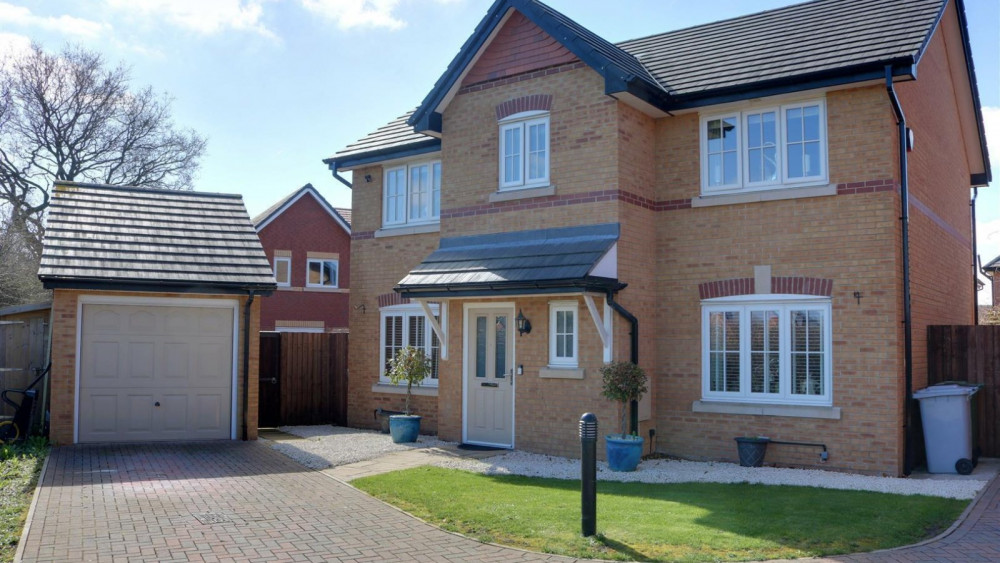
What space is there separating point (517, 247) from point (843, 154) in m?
4.88

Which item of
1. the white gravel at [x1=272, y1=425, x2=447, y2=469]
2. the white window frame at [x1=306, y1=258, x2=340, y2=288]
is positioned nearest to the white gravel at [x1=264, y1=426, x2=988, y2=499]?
the white gravel at [x1=272, y1=425, x2=447, y2=469]

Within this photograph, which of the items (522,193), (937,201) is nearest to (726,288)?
(522,193)

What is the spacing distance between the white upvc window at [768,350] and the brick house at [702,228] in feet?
0.10

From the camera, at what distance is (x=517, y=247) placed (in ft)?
43.2

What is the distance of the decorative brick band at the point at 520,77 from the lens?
42.6 feet

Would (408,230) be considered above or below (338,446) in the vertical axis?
above

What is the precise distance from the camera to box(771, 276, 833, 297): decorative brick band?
1155cm

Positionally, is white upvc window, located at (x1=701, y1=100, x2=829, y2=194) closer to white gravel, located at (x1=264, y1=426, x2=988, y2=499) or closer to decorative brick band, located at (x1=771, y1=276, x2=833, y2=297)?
decorative brick band, located at (x1=771, y1=276, x2=833, y2=297)

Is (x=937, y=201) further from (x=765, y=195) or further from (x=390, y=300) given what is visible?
(x=390, y=300)

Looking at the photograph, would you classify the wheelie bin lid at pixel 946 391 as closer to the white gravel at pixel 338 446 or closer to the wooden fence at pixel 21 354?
the white gravel at pixel 338 446

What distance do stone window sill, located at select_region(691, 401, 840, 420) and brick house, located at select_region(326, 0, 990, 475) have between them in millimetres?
36

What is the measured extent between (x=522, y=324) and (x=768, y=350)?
11.9 ft

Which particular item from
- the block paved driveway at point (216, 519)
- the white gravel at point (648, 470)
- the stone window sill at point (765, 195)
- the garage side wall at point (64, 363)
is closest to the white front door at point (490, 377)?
the white gravel at point (648, 470)

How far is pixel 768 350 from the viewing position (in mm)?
12023
